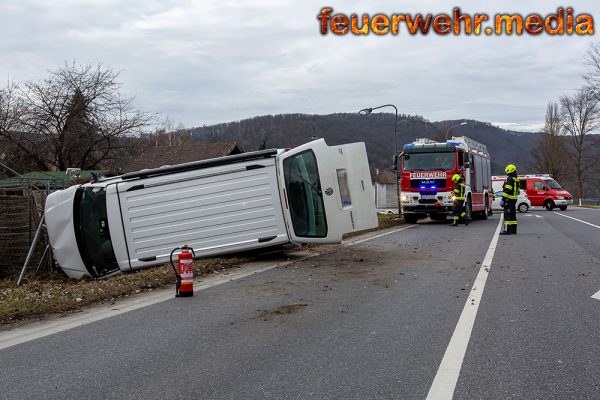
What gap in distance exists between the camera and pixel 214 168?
10.7m

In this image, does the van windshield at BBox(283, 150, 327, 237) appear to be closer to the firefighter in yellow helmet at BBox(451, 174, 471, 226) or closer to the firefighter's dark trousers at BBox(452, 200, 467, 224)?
the firefighter in yellow helmet at BBox(451, 174, 471, 226)

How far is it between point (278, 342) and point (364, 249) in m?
7.93

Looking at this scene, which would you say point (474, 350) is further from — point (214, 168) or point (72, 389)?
point (214, 168)

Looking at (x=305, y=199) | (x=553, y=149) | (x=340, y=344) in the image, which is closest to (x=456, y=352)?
(x=340, y=344)

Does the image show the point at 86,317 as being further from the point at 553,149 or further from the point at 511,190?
the point at 553,149

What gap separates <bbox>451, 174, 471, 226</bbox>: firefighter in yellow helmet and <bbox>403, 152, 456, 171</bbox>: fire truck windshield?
28.4 inches

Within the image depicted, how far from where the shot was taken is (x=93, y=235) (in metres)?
11.0

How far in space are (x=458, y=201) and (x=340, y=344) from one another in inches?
616

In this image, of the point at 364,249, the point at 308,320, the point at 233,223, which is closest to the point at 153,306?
the point at 308,320

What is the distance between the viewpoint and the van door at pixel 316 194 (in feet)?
34.9

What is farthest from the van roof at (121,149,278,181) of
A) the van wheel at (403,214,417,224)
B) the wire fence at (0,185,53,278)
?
the van wheel at (403,214,417,224)

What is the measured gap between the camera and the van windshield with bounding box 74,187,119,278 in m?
11.0

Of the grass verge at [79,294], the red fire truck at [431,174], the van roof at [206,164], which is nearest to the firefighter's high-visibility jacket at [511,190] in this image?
the red fire truck at [431,174]

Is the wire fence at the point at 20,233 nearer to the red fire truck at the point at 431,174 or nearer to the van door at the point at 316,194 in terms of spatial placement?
the van door at the point at 316,194
